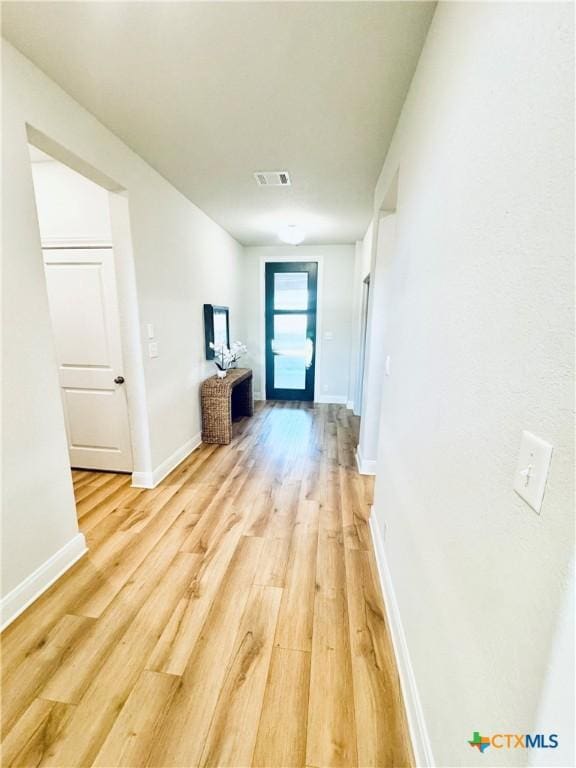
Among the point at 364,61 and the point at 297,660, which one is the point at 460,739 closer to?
the point at 297,660

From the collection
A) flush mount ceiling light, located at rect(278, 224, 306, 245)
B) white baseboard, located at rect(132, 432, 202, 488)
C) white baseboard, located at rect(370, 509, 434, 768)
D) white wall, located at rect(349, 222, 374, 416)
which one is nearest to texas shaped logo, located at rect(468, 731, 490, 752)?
white baseboard, located at rect(370, 509, 434, 768)

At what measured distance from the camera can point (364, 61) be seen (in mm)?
1396

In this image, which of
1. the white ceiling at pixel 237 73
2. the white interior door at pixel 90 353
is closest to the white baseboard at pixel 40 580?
the white interior door at pixel 90 353

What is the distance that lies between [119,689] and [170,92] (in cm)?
279

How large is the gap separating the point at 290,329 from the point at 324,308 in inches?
26.2

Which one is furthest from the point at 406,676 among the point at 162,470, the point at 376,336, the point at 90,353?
the point at 90,353

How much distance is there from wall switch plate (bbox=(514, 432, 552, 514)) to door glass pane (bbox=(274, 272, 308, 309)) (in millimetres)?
4619

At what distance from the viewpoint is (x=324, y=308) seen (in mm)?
4848

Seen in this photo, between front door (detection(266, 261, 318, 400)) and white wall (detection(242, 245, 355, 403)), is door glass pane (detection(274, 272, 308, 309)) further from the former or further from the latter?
white wall (detection(242, 245, 355, 403))

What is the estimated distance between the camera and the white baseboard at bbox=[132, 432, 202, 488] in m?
2.54

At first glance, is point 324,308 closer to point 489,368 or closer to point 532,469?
point 489,368

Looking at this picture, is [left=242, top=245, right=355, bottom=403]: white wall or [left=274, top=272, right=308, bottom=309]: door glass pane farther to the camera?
[left=274, top=272, right=308, bottom=309]: door glass pane

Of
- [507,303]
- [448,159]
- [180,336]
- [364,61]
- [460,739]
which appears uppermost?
[364,61]

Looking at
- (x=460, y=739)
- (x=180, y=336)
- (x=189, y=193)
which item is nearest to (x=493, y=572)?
(x=460, y=739)
